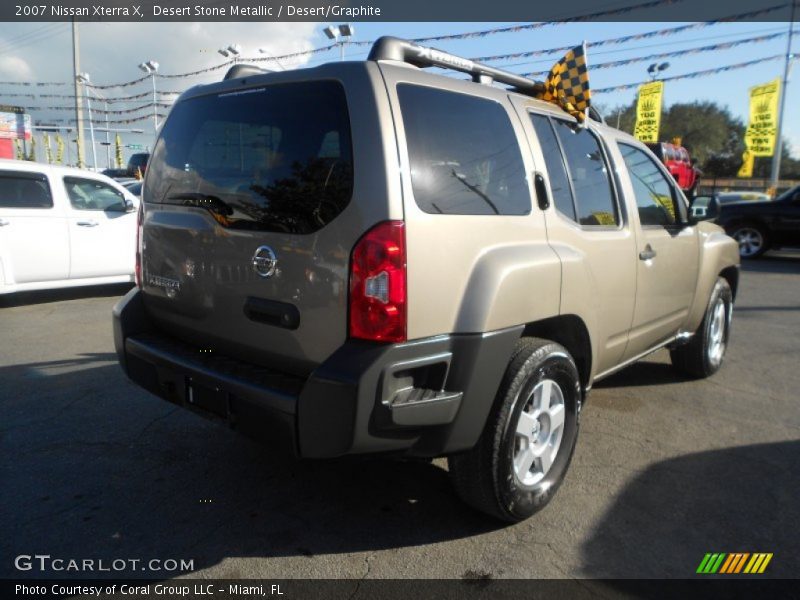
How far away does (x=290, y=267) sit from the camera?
7.86 ft

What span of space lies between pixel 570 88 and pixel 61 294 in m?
7.63

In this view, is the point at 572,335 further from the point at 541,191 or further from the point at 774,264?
the point at 774,264

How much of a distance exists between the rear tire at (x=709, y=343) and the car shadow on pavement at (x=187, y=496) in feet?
8.76

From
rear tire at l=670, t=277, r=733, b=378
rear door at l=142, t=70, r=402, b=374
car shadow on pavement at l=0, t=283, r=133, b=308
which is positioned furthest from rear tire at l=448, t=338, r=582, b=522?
car shadow on pavement at l=0, t=283, r=133, b=308

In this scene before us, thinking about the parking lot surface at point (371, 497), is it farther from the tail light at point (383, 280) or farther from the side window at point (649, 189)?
the side window at point (649, 189)

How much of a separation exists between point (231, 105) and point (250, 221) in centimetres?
65

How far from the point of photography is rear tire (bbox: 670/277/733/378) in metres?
4.84

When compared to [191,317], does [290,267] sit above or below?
above

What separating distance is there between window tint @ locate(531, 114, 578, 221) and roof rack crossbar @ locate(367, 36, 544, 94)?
1.11 ft

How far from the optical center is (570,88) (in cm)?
344

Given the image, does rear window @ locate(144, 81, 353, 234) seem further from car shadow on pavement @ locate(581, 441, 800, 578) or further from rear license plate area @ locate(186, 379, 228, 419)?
car shadow on pavement @ locate(581, 441, 800, 578)

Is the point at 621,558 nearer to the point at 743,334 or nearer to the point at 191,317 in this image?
the point at 191,317

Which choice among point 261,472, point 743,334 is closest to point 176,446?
point 261,472

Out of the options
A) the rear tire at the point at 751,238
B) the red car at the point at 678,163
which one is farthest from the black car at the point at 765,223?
the red car at the point at 678,163
